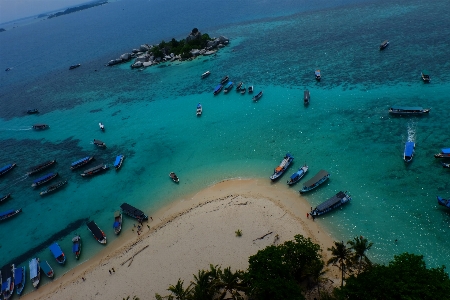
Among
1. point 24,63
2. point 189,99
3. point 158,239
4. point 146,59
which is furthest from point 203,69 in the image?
point 24,63

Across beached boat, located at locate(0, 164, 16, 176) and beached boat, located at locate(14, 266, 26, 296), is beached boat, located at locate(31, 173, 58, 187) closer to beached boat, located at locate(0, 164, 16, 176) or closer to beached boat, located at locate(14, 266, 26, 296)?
beached boat, located at locate(0, 164, 16, 176)

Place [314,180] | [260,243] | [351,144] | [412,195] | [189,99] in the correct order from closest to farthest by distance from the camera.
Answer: [260,243], [412,195], [314,180], [351,144], [189,99]

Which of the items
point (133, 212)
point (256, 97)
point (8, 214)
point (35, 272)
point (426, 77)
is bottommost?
point (35, 272)

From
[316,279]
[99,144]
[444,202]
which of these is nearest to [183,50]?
[99,144]

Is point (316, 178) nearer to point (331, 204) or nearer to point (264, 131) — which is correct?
point (331, 204)

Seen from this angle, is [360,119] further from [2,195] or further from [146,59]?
[146,59]

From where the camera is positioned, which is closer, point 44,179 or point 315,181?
point 315,181
